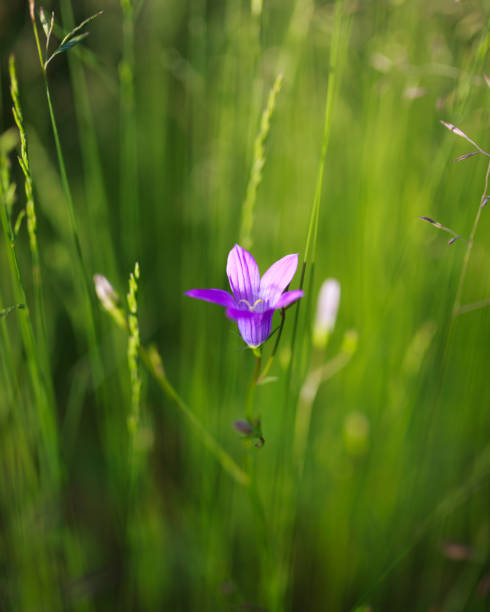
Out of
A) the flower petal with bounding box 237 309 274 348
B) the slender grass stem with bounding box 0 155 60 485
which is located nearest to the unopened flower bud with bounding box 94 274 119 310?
the slender grass stem with bounding box 0 155 60 485

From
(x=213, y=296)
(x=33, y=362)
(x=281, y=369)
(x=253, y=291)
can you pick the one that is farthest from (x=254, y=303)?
(x=281, y=369)

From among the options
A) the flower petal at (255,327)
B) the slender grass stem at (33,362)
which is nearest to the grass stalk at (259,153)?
the flower petal at (255,327)

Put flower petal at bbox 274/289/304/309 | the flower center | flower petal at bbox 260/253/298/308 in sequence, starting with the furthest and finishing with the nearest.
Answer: the flower center
flower petal at bbox 260/253/298/308
flower petal at bbox 274/289/304/309

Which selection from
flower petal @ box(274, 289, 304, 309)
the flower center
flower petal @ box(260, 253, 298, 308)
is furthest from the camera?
the flower center

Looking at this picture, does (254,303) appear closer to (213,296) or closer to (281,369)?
(213,296)

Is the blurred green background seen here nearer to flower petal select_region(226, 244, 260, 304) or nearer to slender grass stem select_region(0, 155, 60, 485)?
slender grass stem select_region(0, 155, 60, 485)

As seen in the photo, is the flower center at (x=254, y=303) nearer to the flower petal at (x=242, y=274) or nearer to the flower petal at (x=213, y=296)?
the flower petal at (x=242, y=274)

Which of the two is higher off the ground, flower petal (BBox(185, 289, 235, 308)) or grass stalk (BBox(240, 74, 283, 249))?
grass stalk (BBox(240, 74, 283, 249))
